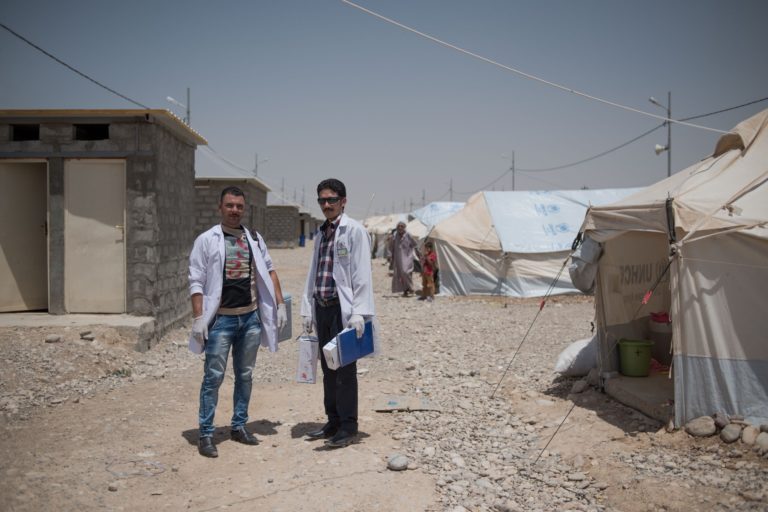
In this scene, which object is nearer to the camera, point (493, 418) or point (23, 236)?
point (493, 418)

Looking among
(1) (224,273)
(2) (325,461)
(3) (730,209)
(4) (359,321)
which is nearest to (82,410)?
(1) (224,273)

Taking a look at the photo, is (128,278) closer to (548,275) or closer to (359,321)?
(359,321)

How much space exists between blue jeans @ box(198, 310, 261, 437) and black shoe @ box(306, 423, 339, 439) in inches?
19.7

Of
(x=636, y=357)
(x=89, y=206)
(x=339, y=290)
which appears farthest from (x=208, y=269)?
(x=89, y=206)

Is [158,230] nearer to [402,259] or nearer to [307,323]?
[307,323]

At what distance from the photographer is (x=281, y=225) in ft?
104

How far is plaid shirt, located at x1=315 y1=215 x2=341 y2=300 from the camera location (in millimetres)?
3922

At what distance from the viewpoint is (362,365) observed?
6617 millimetres

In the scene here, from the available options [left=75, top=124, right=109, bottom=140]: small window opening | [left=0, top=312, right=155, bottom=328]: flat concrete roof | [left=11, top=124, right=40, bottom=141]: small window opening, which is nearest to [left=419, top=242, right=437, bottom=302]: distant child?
[left=0, top=312, right=155, bottom=328]: flat concrete roof

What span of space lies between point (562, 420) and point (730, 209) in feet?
6.99

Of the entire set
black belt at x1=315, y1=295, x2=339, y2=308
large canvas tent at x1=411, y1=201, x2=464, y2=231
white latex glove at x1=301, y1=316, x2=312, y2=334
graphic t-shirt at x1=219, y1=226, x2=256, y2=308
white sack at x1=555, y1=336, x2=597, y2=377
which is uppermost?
large canvas tent at x1=411, y1=201, x2=464, y2=231

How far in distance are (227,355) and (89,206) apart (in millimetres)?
4381

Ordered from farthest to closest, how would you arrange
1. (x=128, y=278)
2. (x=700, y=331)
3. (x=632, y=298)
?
(x=128, y=278) → (x=632, y=298) → (x=700, y=331)

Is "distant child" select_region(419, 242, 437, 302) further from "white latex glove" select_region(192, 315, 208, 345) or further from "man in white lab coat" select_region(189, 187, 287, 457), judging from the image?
"white latex glove" select_region(192, 315, 208, 345)
